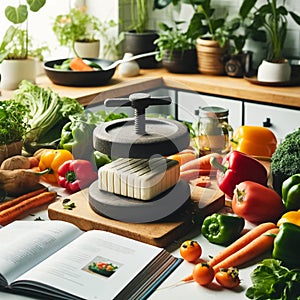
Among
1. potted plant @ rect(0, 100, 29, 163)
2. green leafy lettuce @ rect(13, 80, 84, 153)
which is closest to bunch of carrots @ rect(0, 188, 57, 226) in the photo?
potted plant @ rect(0, 100, 29, 163)

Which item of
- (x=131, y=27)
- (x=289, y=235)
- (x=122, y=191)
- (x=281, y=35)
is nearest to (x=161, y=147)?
(x=122, y=191)

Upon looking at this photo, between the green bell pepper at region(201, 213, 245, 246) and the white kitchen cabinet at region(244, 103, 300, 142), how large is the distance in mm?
1829

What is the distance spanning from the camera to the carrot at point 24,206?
1907 mm

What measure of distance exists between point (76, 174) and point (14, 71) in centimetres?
175

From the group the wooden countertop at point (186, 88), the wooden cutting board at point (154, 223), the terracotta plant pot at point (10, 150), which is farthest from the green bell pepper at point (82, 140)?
the wooden countertop at point (186, 88)

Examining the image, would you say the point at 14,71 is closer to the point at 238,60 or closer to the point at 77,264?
the point at 238,60

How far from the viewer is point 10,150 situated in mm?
2240

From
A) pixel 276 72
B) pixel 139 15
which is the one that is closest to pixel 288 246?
pixel 276 72

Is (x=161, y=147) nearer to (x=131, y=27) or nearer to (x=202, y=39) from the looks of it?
(x=202, y=39)

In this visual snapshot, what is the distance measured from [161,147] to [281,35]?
2.42 metres

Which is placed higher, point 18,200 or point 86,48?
point 86,48

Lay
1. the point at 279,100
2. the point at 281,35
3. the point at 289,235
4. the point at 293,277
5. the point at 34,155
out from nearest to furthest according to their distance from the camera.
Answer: the point at 293,277, the point at 289,235, the point at 34,155, the point at 279,100, the point at 281,35

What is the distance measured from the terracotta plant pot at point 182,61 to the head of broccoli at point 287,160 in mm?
2193

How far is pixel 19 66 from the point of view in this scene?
146 inches
